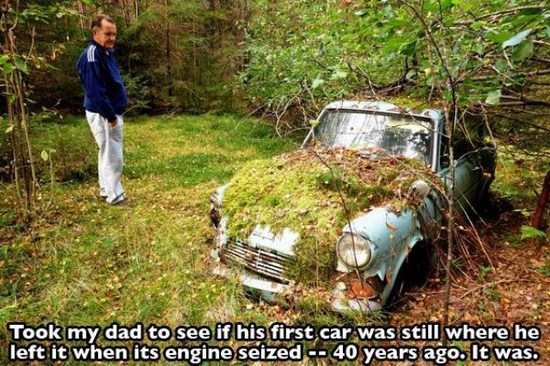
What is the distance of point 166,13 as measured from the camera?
1511 cm

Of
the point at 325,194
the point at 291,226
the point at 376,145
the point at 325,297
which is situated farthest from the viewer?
the point at 376,145

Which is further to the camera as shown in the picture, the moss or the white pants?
the white pants

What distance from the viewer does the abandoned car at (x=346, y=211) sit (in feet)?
10.5

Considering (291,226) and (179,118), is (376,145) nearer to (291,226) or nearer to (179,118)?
(291,226)

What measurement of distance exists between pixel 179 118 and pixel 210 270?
11.7 meters

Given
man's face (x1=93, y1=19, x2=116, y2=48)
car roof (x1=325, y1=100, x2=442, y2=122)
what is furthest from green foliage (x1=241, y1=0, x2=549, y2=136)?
man's face (x1=93, y1=19, x2=116, y2=48)

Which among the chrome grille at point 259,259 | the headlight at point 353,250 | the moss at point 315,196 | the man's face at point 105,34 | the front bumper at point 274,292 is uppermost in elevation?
the man's face at point 105,34

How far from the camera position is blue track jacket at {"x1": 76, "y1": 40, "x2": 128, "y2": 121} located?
4.95 meters

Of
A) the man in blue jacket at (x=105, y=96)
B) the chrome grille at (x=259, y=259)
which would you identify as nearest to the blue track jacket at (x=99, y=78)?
the man in blue jacket at (x=105, y=96)

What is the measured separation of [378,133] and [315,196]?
1.29 m

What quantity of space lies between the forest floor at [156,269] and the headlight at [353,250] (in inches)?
16.2

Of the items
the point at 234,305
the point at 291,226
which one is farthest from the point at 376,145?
the point at 234,305

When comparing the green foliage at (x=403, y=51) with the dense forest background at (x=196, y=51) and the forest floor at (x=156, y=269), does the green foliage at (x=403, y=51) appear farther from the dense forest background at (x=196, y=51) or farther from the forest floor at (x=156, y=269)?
the forest floor at (x=156, y=269)

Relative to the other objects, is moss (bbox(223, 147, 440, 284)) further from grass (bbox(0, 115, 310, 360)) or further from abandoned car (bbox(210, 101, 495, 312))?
grass (bbox(0, 115, 310, 360))
